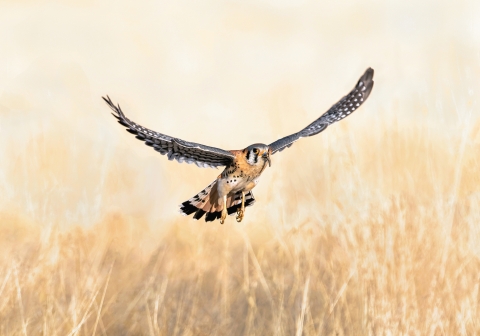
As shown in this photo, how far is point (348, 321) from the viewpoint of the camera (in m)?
8.70

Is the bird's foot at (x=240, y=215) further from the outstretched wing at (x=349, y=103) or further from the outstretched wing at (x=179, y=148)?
the outstretched wing at (x=349, y=103)

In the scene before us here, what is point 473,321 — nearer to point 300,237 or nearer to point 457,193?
point 457,193

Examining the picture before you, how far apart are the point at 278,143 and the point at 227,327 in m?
1.81

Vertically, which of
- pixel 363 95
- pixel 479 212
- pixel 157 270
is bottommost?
pixel 157 270

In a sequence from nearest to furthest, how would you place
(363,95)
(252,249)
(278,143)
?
(278,143) < (252,249) < (363,95)

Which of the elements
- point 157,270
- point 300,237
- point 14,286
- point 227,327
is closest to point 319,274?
point 300,237

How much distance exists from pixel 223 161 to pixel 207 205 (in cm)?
67

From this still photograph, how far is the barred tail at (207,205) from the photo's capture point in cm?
872

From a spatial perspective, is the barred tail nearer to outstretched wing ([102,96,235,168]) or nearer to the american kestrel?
the american kestrel

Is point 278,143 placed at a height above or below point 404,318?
above

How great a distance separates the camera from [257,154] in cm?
792

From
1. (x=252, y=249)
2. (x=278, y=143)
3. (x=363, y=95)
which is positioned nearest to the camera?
(x=278, y=143)

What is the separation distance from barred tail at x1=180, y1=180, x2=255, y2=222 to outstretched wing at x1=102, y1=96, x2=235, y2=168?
52cm

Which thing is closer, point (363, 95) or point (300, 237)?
point (300, 237)
